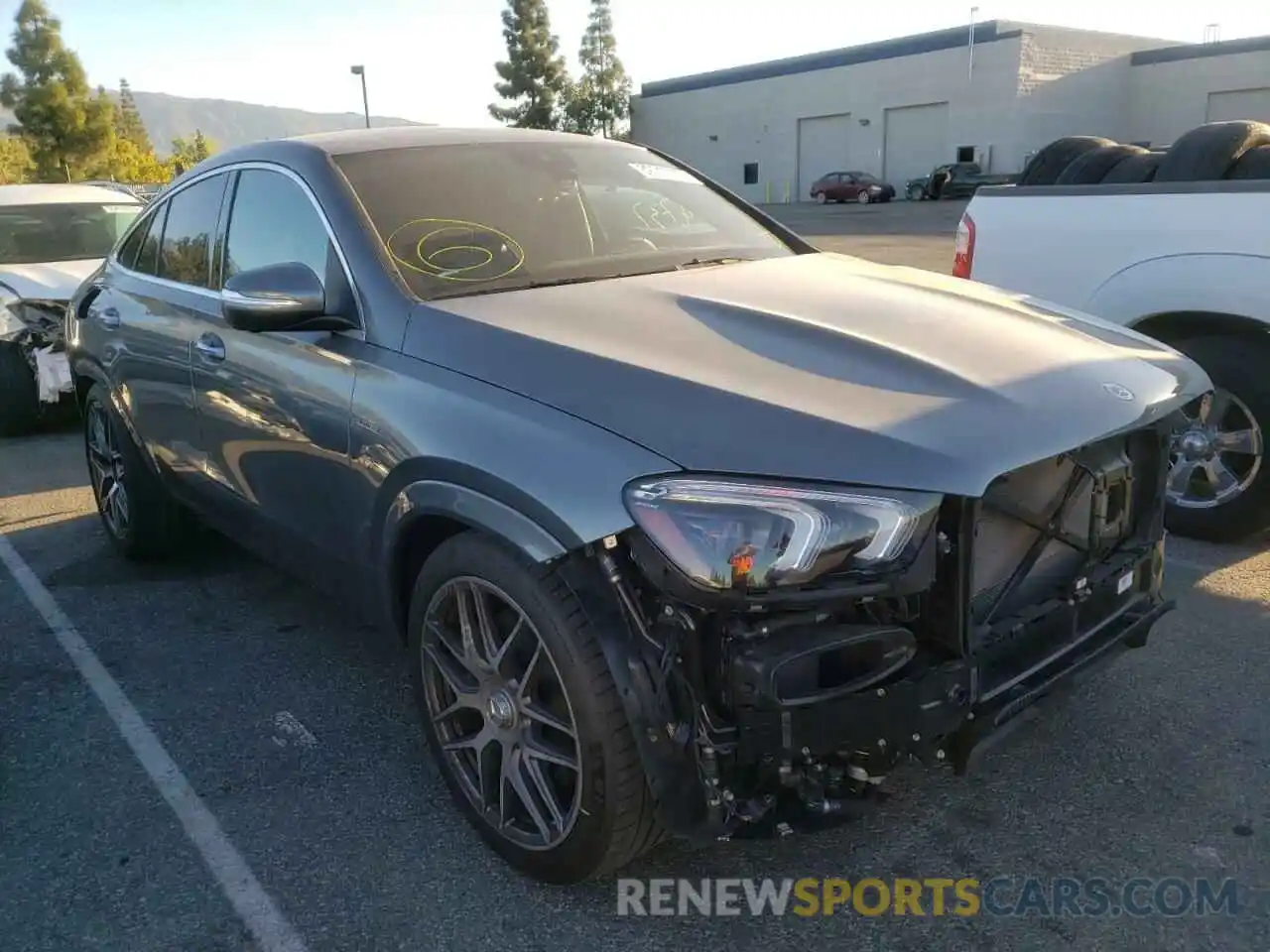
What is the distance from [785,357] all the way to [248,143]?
253 cm

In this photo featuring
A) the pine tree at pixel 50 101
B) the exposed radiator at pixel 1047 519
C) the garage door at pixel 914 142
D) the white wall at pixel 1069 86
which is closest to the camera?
the exposed radiator at pixel 1047 519

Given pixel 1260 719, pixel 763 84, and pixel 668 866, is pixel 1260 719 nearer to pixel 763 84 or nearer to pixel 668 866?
pixel 668 866

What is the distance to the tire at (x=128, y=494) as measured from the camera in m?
4.77

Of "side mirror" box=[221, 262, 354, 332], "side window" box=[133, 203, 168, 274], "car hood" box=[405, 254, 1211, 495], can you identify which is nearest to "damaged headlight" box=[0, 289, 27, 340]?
"side window" box=[133, 203, 168, 274]

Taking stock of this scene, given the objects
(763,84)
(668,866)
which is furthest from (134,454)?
(763,84)

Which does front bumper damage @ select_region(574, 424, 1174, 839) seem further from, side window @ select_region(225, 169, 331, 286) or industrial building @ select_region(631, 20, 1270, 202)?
industrial building @ select_region(631, 20, 1270, 202)

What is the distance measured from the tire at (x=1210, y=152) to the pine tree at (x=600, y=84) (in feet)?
193

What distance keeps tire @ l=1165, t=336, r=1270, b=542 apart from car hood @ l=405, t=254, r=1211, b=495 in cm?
173

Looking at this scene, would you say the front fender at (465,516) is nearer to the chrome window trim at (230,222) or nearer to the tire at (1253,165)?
the chrome window trim at (230,222)

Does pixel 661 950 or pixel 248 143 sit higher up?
pixel 248 143

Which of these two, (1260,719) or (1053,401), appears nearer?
(1053,401)

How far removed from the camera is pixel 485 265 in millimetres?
3270

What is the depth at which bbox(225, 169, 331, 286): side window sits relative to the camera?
3.36 metres

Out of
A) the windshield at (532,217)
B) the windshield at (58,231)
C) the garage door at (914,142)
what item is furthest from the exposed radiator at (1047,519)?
the garage door at (914,142)
